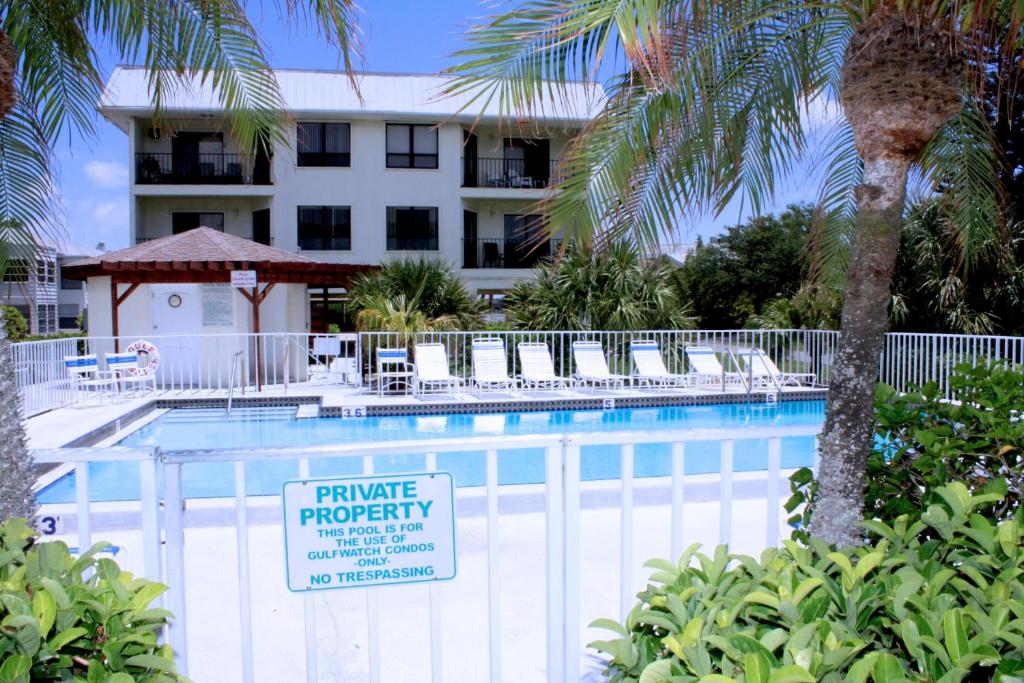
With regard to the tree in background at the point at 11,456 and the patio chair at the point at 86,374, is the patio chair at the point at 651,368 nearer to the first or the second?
the patio chair at the point at 86,374

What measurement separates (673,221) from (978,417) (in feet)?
5.33


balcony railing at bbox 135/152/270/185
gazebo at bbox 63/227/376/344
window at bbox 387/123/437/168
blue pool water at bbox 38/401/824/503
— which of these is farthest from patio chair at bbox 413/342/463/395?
balcony railing at bbox 135/152/270/185

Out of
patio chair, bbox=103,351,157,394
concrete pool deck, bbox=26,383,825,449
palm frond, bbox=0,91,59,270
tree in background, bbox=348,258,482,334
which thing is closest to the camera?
palm frond, bbox=0,91,59,270

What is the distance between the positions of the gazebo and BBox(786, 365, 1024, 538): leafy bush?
44.3 ft

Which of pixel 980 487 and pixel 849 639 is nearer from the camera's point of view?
pixel 849 639

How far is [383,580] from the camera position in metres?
2.76

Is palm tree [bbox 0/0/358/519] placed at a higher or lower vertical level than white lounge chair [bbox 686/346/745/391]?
higher

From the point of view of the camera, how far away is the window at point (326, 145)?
86.0ft

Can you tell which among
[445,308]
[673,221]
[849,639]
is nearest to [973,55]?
[673,221]

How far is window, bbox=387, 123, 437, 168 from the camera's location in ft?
86.6

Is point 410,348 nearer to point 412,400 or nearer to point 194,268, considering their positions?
point 412,400

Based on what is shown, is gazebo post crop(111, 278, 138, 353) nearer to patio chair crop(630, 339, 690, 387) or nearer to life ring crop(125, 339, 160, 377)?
life ring crop(125, 339, 160, 377)

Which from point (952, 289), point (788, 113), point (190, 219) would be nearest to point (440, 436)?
point (788, 113)

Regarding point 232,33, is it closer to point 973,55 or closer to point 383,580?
point 383,580
